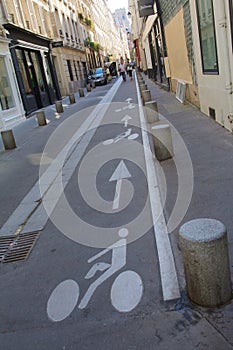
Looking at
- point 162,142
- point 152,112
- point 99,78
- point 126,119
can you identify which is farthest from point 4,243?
point 99,78

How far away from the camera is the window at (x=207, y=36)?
8.69m

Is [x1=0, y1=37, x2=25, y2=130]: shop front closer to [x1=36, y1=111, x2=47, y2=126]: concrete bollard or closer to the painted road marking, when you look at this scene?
[x1=36, y1=111, x2=47, y2=126]: concrete bollard

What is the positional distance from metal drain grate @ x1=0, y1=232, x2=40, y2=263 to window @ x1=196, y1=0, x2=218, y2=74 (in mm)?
6256

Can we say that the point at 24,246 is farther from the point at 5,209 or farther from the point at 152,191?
the point at 152,191

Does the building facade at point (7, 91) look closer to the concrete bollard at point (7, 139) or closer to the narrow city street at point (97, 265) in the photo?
the concrete bollard at point (7, 139)

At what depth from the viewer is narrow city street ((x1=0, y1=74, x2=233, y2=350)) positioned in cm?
288

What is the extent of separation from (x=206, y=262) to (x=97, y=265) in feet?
4.89

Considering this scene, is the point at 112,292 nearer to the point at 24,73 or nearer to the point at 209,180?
the point at 209,180

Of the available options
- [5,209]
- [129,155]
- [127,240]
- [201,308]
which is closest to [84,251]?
[127,240]

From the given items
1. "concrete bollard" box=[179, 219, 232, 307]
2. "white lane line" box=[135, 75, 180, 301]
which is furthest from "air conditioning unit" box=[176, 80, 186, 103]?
"concrete bollard" box=[179, 219, 232, 307]

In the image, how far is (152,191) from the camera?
5820 millimetres

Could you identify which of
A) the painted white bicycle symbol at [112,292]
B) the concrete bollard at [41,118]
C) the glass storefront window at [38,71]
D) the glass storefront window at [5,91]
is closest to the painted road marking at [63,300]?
the painted white bicycle symbol at [112,292]

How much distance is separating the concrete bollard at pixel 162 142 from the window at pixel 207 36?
2729 millimetres

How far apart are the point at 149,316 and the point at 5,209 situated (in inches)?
156
